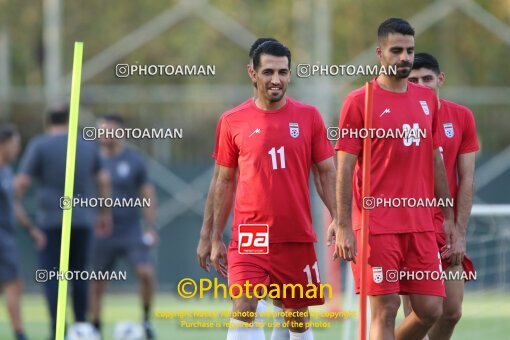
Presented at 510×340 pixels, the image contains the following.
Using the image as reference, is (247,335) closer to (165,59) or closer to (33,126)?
(33,126)

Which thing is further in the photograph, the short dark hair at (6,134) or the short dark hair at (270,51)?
the short dark hair at (6,134)

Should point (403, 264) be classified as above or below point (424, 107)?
below

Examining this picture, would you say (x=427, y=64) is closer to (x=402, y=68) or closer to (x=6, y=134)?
(x=402, y=68)

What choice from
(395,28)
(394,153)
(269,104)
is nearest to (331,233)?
(394,153)

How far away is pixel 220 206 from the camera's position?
8.78 m

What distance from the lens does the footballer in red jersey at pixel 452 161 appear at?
9133 mm

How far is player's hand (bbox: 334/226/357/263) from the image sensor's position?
8.09 metres

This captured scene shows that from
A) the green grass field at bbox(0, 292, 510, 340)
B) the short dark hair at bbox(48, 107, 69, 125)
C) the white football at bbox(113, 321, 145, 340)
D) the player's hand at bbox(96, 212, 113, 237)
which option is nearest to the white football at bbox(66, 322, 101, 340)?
the white football at bbox(113, 321, 145, 340)

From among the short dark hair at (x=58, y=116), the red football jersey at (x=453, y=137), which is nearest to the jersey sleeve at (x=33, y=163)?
the short dark hair at (x=58, y=116)

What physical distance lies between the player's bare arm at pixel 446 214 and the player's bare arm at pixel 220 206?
141 centimetres

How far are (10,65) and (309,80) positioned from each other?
12093mm

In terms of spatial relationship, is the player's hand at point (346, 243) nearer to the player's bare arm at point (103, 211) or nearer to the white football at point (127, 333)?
the white football at point (127, 333)

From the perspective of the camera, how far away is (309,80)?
837 inches

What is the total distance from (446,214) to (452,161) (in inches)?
20.4
